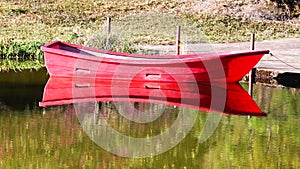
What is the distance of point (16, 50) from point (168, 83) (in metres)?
6.29

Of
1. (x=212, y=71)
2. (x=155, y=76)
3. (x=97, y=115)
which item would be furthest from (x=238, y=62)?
(x=97, y=115)

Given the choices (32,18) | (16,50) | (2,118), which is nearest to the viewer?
(2,118)

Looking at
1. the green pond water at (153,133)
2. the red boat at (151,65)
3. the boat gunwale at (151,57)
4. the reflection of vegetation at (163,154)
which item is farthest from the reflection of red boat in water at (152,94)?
the reflection of vegetation at (163,154)

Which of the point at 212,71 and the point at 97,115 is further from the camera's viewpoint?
the point at 212,71

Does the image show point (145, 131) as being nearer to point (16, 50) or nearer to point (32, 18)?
point (16, 50)

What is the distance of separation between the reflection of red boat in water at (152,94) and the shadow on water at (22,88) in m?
0.27

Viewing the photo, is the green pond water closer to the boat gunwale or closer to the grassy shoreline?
the boat gunwale

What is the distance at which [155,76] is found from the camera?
22750 millimetres

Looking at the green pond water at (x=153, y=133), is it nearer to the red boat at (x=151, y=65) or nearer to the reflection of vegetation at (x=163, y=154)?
the reflection of vegetation at (x=163, y=154)

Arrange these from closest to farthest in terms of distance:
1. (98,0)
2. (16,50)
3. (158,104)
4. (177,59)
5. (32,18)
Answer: (158,104)
(177,59)
(16,50)
(32,18)
(98,0)

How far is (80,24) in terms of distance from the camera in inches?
1389

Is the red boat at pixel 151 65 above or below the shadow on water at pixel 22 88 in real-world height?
above

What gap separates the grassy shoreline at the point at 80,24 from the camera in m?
26.9

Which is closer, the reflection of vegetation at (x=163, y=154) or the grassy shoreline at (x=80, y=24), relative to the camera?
the reflection of vegetation at (x=163, y=154)
